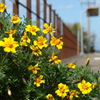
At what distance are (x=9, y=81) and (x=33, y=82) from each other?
0.16 meters

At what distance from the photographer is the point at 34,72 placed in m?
2.10

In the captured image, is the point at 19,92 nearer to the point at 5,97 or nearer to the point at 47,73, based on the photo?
the point at 5,97

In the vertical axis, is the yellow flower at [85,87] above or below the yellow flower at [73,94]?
above

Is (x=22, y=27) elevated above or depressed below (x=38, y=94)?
above

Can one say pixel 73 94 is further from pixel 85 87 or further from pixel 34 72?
pixel 34 72

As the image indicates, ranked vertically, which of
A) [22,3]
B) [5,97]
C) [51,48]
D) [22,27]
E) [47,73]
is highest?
[22,3]

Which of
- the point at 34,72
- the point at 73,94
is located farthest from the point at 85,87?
the point at 34,72

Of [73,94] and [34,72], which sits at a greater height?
[34,72]

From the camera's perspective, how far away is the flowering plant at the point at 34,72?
2.06 metres

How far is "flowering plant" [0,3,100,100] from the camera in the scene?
206 cm

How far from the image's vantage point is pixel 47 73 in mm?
2244

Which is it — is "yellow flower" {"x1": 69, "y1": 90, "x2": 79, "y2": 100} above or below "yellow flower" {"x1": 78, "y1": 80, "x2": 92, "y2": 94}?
below

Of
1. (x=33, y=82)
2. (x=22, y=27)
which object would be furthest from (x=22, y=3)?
(x=33, y=82)

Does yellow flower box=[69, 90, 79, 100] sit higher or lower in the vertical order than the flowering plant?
lower
